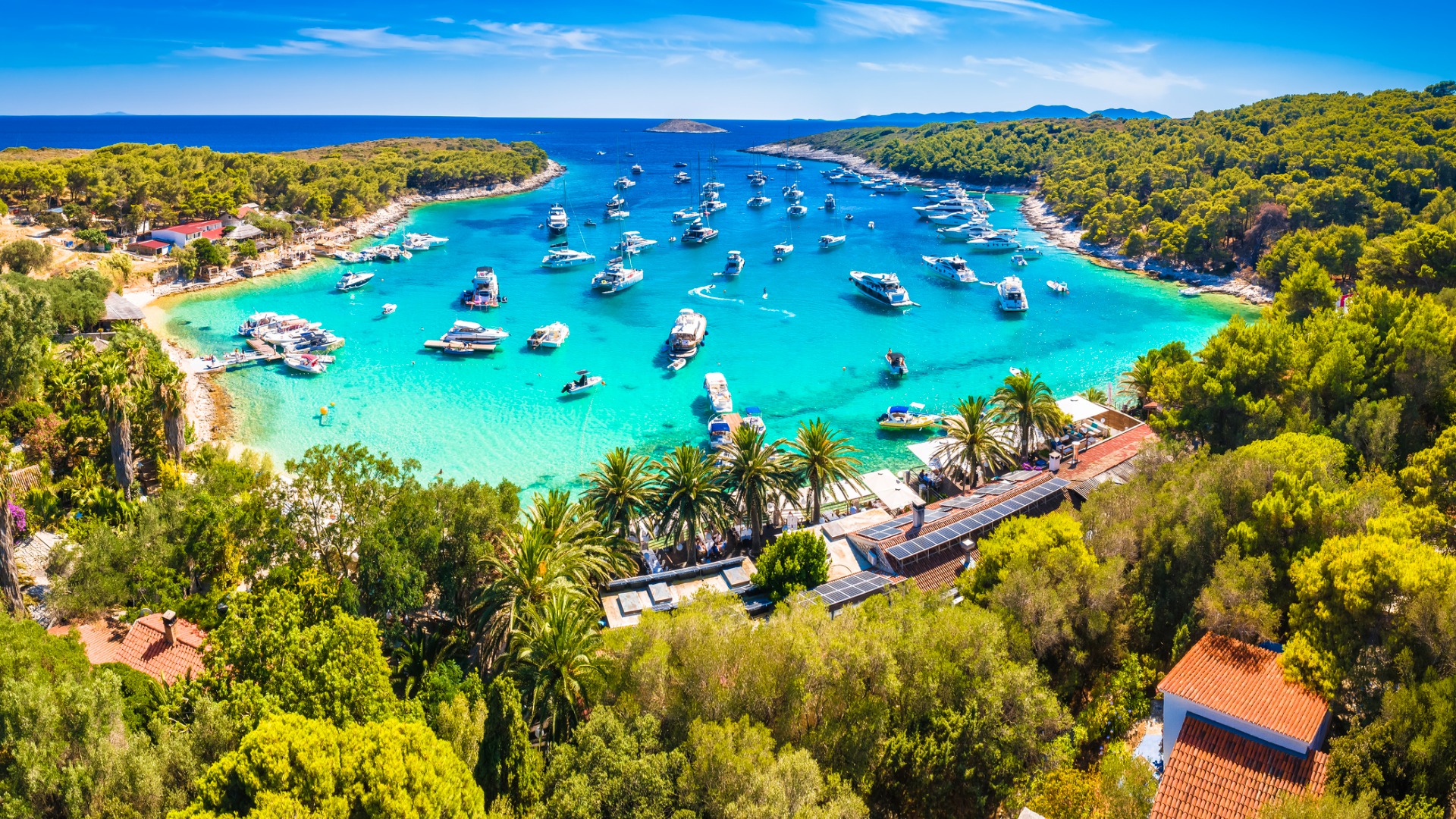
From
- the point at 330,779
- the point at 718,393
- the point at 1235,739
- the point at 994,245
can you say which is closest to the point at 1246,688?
the point at 1235,739

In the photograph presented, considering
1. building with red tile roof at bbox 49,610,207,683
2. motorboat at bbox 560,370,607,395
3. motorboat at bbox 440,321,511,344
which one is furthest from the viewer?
motorboat at bbox 440,321,511,344

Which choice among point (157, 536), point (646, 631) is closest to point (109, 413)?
point (157, 536)

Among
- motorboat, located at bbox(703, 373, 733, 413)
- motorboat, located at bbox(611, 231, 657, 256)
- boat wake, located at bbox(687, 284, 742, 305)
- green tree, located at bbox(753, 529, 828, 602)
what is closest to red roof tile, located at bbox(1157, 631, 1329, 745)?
green tree, located at bbox(753, 529, 828, 602)

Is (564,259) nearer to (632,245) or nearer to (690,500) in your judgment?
(632,245)

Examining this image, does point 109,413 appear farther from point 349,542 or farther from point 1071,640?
point 1071,640

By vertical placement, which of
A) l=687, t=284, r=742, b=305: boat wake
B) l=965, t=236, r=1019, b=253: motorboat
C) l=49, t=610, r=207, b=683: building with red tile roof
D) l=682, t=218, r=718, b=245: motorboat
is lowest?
l=49, t=610, r=207, b=683: building with red tile roof

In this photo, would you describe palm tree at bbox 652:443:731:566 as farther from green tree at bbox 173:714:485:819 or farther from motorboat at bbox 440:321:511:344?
motorboat at bbox 440:321:511:344

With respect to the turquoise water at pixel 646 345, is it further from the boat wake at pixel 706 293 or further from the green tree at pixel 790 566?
the green tree at pixel 790 566

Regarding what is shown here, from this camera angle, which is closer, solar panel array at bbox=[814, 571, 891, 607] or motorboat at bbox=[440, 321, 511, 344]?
solar panel array at bbox=[814, 571, 891, 607]

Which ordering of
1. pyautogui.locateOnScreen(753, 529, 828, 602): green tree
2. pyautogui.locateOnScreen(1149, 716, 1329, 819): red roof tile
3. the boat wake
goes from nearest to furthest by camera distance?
pyautogui.locateOnScreen(1149, 716, 1329, 819): red roof tile → pyautogui.locateOnScreen(753, 529, 828, 602): green tree → the boat wake
